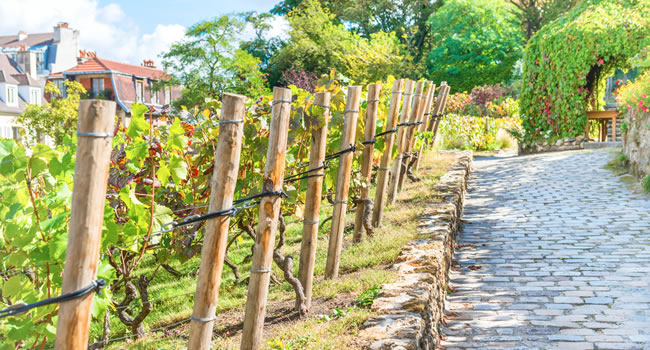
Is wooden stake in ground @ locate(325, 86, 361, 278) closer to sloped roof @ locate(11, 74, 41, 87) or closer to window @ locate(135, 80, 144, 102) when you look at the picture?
sloped roof @ locate(11, 74, 41, 87)

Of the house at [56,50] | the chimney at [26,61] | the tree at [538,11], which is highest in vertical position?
the tree at [538,11]

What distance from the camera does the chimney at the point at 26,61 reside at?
56.8 meters

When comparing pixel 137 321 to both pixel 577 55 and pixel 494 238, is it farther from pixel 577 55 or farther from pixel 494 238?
pixel 577 55

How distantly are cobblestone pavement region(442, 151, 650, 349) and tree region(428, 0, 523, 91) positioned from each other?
28.3m

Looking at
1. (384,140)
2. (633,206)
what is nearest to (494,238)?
(384,140)

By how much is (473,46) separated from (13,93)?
37.4 metres

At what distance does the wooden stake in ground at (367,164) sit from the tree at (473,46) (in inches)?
1336

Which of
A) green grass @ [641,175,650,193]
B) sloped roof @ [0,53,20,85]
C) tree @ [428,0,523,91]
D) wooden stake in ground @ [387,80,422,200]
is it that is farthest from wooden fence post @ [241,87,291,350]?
sloped roof @ [0,53,20,85]

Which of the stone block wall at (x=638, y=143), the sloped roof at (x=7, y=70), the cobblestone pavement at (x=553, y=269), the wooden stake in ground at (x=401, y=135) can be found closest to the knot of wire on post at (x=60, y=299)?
the cobblestone pavement at (x=553, y=269)

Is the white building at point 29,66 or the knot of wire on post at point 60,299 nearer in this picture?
the knot of wire on post at point 60,299

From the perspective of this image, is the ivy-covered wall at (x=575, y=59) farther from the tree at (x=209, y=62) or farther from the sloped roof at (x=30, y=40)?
the sloped roof at (x=30, y=40)

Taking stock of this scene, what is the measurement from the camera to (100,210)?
6.42 ft

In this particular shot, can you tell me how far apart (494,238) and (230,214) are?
18.9 ft

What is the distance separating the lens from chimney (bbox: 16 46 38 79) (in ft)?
186
